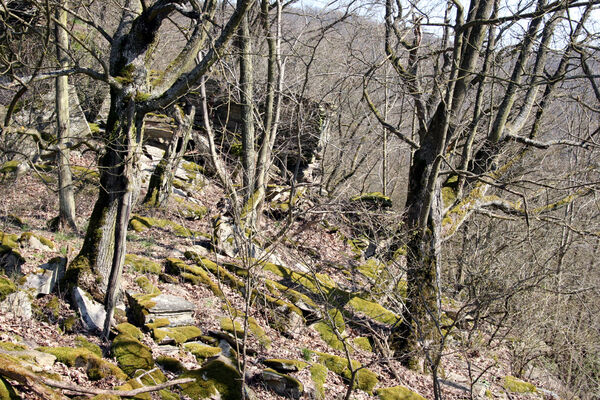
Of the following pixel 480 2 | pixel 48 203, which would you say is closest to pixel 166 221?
pixel 48 203

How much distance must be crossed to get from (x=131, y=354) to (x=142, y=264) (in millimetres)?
2701

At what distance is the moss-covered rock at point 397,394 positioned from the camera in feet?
21.5

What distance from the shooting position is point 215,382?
5.38 meters

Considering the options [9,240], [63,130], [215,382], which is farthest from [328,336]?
[63,130]

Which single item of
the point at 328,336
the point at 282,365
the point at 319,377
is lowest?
the point at 328,336

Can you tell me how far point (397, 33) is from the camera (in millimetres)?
8680

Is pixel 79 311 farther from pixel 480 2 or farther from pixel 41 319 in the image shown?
pixel 480 2

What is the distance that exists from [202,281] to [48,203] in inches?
202

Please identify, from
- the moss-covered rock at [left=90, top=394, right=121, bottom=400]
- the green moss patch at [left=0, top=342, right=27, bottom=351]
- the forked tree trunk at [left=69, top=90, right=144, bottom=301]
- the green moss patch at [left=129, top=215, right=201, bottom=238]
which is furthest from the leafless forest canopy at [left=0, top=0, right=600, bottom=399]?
the moss-covered rock at [left=90, top=394, right=121, bottom=400]

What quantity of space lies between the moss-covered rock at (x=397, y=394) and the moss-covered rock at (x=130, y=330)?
3.34 meters

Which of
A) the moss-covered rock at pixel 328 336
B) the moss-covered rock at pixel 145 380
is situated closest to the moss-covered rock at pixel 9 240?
the moss-covered rock at pixel 145 380

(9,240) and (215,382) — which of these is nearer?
(215,382)

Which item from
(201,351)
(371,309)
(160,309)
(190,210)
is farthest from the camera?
(190,210)

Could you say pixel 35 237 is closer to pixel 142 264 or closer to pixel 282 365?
pixel 142 264
